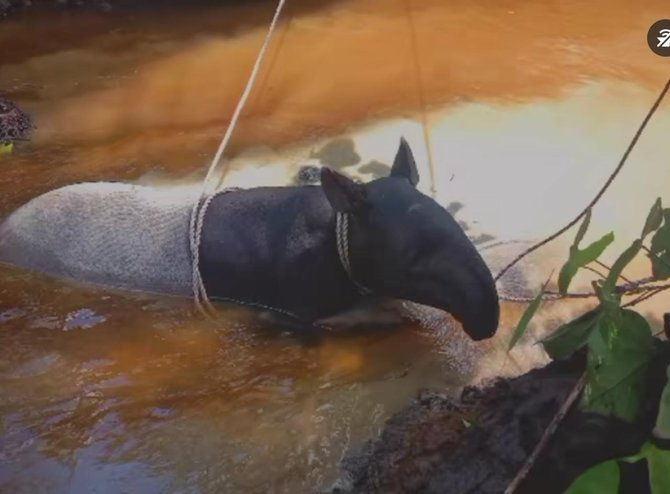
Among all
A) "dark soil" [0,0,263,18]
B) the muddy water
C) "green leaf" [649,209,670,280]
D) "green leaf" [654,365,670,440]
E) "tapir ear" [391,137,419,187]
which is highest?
"green leaf" [649,209,670,280]

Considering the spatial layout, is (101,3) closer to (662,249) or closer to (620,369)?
(662,249)

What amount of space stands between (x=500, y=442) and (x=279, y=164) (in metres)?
4.59

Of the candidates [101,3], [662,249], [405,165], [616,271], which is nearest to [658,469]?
[616,271]

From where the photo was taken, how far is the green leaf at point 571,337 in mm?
3303

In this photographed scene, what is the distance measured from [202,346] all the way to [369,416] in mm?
1377

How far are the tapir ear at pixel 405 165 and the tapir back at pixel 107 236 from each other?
1.52 meters

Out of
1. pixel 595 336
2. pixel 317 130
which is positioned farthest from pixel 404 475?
pixel 317 130

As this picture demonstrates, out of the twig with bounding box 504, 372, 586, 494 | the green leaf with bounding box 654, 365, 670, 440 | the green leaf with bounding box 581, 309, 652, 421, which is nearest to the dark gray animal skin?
the twig with bounding box 504, 372, 586, 494

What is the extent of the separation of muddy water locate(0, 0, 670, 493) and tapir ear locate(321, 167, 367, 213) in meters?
0.85

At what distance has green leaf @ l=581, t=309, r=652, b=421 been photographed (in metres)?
3.11

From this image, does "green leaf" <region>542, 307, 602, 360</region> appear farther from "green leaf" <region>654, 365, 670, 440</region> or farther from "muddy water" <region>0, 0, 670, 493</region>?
"muddy water" <region>0, 0, 670, 493</region>

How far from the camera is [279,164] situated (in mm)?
7797

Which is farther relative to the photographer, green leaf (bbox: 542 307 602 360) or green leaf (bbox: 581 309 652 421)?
green leaf (bbox: 542 307 602 360)

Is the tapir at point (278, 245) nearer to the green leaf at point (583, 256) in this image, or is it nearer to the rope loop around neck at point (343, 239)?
the rope loop around neck at point (343, 239)
